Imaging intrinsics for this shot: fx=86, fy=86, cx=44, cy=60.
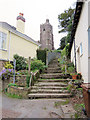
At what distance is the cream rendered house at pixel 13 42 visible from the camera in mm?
7658

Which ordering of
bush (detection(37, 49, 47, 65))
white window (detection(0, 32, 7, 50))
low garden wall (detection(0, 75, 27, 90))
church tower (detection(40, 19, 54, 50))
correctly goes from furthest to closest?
church tower (detection(40, 19, 54, 50)), bush (detection(37, 49, 47, 65)), white window (detection(0, 32, 7, 50)), low garden wall (detection(0, 75, 27, 90))

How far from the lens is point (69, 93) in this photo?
443 centimetres

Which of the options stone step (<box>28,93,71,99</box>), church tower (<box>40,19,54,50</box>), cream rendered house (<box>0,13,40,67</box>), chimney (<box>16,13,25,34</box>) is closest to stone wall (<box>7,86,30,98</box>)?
stone step (<box>28,93,71,99</box>)

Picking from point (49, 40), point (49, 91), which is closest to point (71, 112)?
→ point (49, 91)

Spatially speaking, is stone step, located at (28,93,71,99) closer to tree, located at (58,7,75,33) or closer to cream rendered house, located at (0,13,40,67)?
cream rendered house, located at (0,13,40,67)

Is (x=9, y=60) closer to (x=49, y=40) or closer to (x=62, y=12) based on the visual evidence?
(x=62, y=12)

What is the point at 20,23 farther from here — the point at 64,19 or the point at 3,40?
the point at 64,19

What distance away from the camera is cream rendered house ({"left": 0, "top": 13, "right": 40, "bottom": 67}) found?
7.66 meters

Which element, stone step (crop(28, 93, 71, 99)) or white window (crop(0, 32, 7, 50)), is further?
white window (crop(0, 32, 7, 50))

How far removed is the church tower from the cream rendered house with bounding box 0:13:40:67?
16.4 meters

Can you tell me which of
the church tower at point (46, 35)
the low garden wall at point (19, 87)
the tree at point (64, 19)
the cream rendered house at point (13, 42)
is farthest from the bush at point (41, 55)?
the church tower at point (46, 35)

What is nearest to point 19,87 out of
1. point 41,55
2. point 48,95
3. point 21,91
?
point 21,91

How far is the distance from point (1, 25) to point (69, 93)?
769 cm

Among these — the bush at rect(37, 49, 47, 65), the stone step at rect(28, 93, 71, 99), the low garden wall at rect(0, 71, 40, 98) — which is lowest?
the stone step at rect(28, 93, 71, 99)
